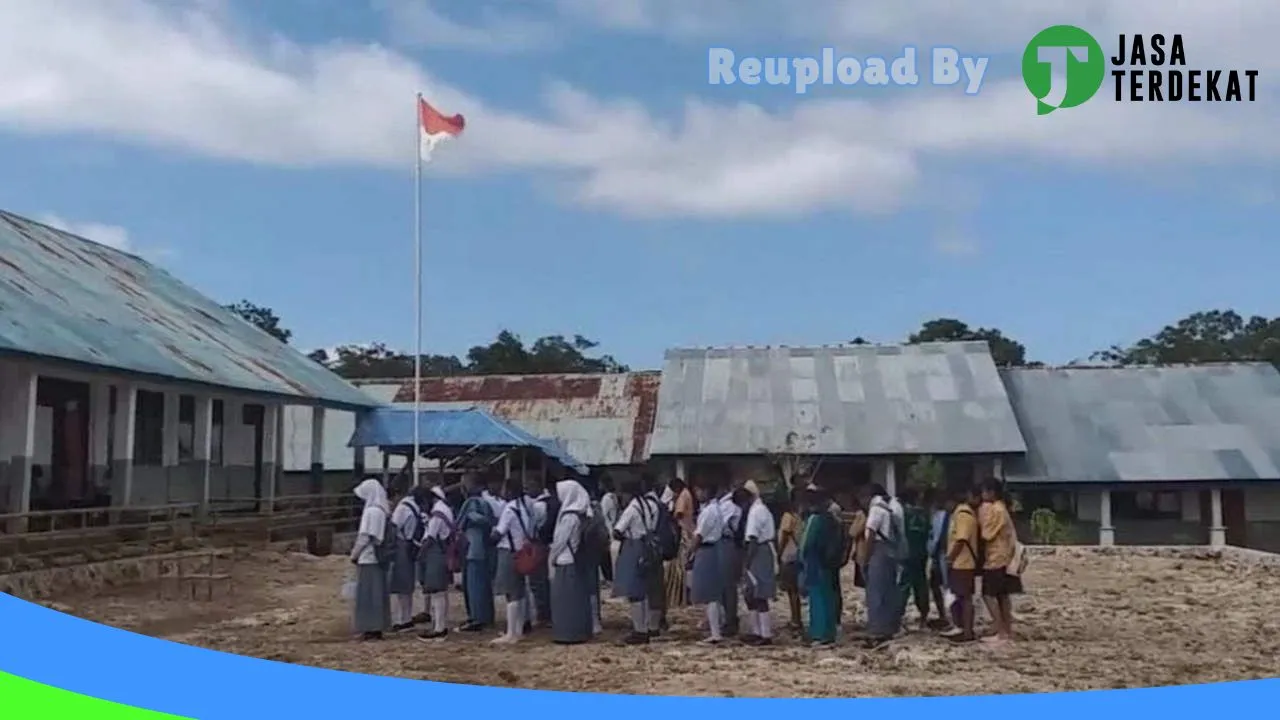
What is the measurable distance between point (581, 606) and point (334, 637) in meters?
1.14

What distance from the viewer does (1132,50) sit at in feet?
18.5

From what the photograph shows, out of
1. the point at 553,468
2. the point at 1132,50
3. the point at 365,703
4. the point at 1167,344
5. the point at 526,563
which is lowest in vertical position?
the point at 365,703

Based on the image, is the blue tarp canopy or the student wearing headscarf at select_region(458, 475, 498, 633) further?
the blue tarp canopy

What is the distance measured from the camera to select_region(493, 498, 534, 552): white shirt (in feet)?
21.1

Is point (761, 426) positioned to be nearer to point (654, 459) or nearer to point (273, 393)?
point (654, 459)

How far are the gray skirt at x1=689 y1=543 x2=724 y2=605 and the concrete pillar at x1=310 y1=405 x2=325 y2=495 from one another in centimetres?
258

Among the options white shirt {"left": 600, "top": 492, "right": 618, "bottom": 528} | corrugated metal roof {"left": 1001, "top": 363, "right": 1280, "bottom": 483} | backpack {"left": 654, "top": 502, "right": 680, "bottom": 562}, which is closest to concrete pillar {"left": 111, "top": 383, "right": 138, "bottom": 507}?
white shirt {"left": 600, "top": 492, "right": 618, "bottom": 528}

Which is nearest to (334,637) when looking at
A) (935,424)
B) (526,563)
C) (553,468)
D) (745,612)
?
(526,563)

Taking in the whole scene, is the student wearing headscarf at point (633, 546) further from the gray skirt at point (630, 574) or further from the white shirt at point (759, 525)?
the white shirt at point (759, 525)

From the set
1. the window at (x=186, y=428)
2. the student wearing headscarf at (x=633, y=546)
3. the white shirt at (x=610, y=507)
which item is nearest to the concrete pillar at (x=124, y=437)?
the window at (x=186, y=428)

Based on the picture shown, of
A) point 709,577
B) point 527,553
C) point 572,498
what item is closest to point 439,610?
point 527,553

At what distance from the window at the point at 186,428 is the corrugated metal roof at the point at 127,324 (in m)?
0.25

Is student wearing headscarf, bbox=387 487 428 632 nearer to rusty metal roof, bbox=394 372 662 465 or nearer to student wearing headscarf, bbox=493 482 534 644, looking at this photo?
student wearing headscarf, bbox=493 482 534 644

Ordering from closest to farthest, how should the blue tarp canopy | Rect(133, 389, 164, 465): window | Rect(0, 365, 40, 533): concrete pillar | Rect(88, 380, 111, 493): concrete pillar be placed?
1. Rect(0, 365, 40, 533): concrete pillar
2. Rect(88, 380, 111, 493): concrete pillar
3. Rect(133, 389, 164, 465): window
4. the blue tarp canopy
